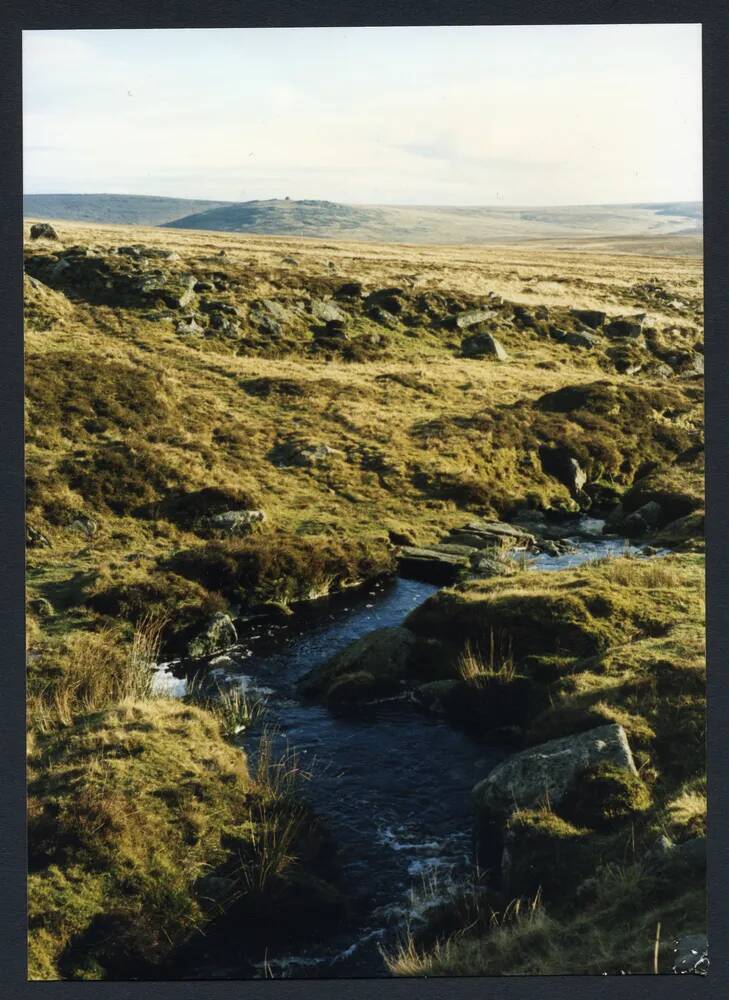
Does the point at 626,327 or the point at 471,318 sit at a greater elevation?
the point at 471,318

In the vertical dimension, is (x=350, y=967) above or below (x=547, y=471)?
below

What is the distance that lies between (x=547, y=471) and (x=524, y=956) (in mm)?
16138

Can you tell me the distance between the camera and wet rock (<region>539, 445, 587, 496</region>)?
24391 mm

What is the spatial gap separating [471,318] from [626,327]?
6.63m

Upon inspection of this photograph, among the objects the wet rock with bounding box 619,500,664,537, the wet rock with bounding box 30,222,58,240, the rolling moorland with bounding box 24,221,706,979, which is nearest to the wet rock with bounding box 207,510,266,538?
the rolling moorland with bounding box 24,221,706,979

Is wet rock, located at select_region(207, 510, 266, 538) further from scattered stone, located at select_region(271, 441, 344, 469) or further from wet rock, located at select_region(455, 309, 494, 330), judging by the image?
wet rock, located at select_region(455, 309, 494, 330)

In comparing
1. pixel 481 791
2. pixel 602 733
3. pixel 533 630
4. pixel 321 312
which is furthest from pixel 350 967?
pixel 321 312

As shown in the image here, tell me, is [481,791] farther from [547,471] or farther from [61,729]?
[547,471]

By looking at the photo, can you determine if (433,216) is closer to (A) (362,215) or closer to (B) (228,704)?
(A) (362,215)

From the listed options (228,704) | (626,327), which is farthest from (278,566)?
(626,327)

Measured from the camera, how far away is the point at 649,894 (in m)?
10.2

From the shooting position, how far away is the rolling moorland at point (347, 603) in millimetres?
10688

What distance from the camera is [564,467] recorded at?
24.8 metres

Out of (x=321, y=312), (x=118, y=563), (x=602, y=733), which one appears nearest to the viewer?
(x=602, y=733)
